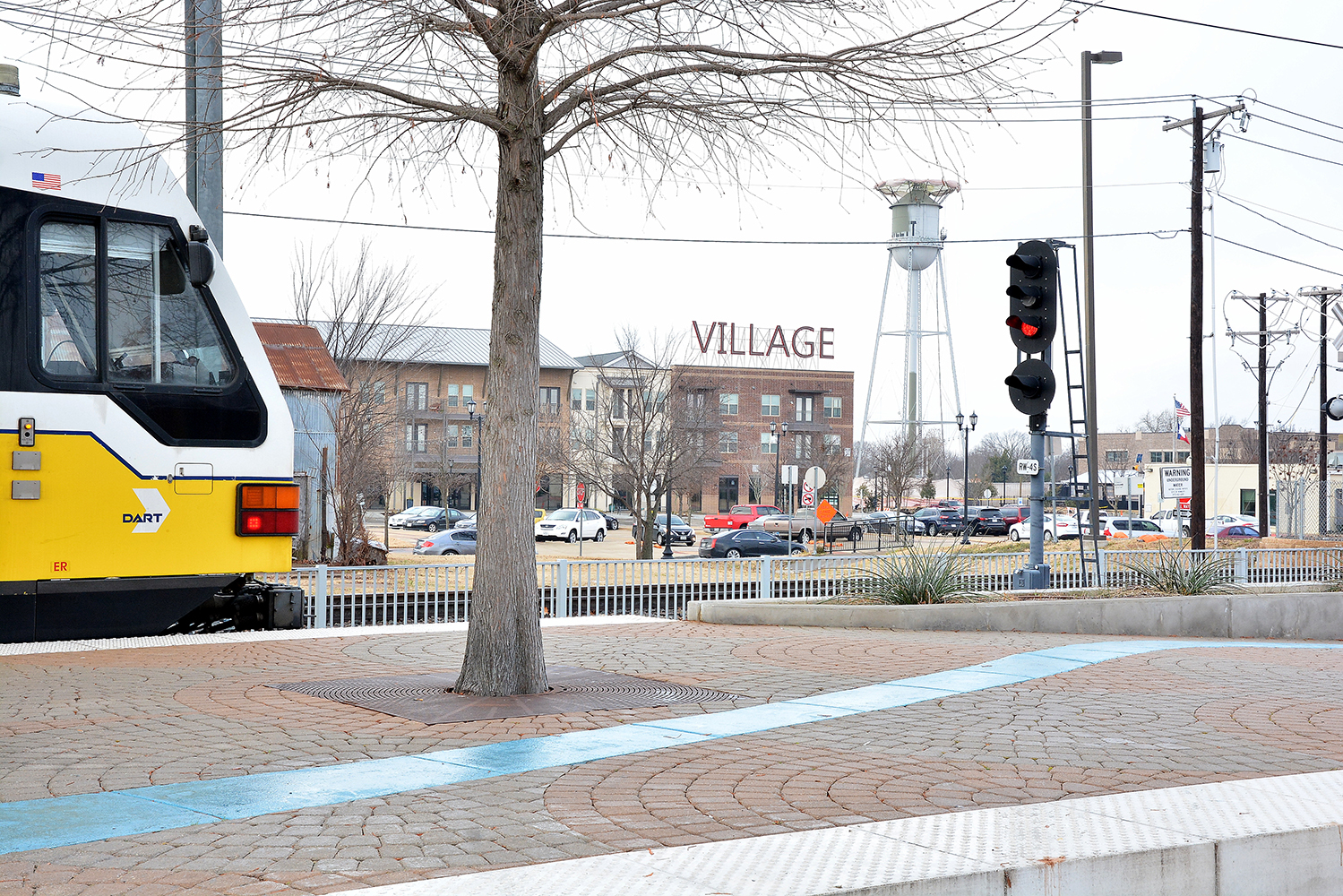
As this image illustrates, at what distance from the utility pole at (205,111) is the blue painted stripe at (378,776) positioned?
13.5 feet

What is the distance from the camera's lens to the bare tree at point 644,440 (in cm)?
3831

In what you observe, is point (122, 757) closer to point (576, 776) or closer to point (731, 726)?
point (576, 776)

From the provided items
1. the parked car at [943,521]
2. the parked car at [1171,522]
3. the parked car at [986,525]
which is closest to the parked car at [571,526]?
the parked car at [943,521]

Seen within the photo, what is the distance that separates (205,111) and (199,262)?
4.08ft

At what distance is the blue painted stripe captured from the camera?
197 inches

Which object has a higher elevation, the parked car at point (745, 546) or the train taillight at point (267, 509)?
the train taillight at point (267, 509)

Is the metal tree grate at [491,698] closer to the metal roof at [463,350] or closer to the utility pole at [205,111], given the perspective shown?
the utility pole at [205,111]

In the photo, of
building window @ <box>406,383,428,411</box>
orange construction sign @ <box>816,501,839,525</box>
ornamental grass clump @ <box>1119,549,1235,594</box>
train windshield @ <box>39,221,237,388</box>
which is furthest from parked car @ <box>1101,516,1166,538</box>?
train windshield @ <box>39,221,237,388</box>

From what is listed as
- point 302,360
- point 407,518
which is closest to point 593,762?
point 302,360

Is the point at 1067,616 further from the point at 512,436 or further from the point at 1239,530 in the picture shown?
the point at 1239,530

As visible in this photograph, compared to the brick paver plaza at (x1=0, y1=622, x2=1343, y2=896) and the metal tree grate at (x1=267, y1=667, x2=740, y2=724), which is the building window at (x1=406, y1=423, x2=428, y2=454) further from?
the metal tree grate at (x1=267, y1=667, x2=740, y2=724)

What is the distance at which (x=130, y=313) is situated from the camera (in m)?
7.75

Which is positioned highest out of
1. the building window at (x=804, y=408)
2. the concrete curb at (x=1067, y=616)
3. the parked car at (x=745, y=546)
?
the building window at (x=804, y=408)

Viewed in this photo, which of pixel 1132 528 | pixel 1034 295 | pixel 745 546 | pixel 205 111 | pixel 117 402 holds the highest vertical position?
pixel 205 111
